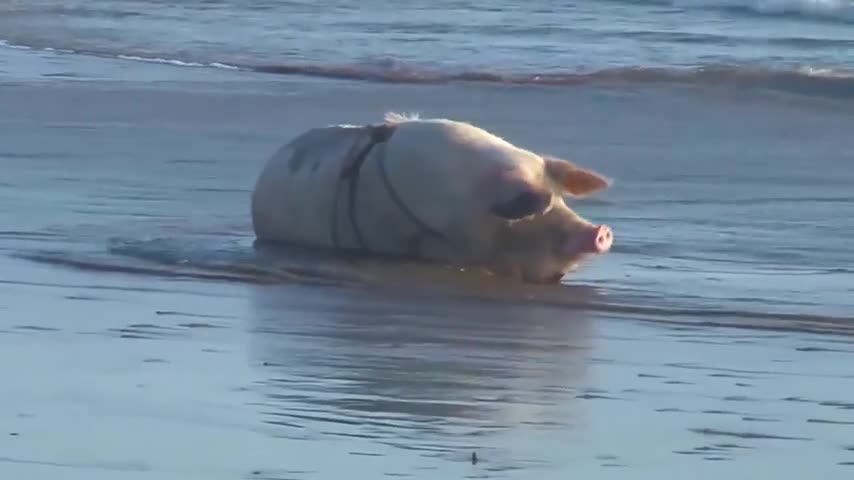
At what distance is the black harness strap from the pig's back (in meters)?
0.03

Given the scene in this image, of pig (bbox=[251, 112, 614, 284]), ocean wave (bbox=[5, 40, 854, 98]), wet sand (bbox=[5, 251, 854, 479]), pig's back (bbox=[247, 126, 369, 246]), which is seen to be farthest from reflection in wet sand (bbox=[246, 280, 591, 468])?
ocean wave (bbox=[5, 40, 854, 98])

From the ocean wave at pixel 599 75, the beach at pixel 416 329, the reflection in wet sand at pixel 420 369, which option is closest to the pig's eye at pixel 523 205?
the beach at pixel 416 329

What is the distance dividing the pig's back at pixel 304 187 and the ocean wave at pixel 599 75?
21.7 ft

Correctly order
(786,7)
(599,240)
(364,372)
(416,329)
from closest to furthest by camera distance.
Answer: (364,372), (416,329), (599,240), (786,7)

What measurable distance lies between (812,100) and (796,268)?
604 centimetres

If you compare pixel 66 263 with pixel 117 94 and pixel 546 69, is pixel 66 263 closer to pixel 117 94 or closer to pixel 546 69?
pixel 117 94

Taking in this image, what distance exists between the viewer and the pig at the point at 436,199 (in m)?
6.86

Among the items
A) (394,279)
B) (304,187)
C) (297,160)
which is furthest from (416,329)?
(297,160)

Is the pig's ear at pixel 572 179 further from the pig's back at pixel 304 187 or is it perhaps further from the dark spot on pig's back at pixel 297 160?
the dark spot on pig's back at pixel 297 160

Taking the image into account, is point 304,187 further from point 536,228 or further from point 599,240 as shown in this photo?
point 599,240

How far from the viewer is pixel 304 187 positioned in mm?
7340

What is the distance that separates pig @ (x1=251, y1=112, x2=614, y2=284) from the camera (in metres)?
6.86

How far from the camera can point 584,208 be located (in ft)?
28.5

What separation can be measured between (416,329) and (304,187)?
56.6 inches
